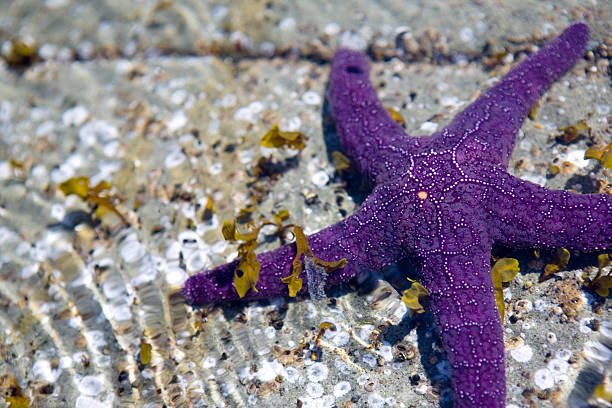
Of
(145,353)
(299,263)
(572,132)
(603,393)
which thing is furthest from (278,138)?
(603,393)

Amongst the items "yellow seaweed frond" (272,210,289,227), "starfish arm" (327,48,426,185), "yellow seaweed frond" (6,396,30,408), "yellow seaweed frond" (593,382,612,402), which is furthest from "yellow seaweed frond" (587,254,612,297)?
"yellow seaweed frond" (6,396,30,408)

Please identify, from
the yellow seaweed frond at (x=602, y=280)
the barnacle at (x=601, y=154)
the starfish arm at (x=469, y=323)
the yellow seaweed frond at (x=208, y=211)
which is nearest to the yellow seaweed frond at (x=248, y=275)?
the yellow seaweed frond at (x=208, y=211)

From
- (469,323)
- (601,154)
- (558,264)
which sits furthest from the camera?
(601,154)

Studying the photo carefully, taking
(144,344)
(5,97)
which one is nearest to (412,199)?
(144,344)

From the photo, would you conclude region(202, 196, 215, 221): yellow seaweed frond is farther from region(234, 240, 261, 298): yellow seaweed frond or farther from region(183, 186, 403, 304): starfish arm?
region(234, 240, 261, 298): yellow seaweed frond

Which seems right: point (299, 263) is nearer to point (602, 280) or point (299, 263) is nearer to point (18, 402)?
point (602, 280)

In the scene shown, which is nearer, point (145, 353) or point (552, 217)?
point (552, 217)
